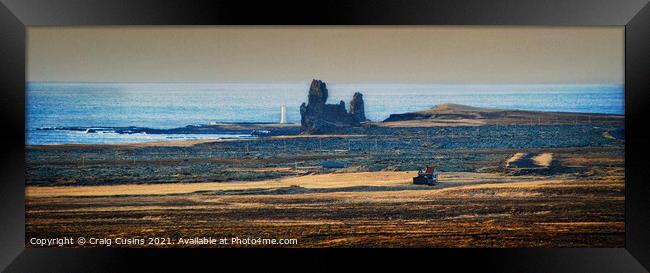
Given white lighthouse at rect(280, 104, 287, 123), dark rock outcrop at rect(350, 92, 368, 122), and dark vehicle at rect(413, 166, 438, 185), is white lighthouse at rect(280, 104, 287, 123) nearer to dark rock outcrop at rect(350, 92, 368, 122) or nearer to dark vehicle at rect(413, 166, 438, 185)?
dark rock outcrop at rect(350, 92, 368, 122)

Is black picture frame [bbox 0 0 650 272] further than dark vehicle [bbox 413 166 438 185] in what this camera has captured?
No

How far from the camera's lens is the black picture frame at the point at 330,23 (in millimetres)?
6621

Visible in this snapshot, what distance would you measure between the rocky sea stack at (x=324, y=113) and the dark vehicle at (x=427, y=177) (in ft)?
1.94

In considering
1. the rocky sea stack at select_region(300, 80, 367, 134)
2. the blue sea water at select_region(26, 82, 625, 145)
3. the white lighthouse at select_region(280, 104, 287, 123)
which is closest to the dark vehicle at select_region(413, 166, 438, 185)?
the blue sea water at select_region(26, 82, 625, 145)

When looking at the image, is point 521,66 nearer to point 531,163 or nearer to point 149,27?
point 531,163

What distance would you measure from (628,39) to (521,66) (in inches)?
31.0

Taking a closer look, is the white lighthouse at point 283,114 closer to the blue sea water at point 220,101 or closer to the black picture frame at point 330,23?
the blue sea water at point 220,101

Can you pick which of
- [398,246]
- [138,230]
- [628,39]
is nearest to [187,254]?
[138,230]

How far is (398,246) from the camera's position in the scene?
6.86 meters

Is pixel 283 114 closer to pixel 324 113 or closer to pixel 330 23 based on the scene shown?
pixel 324 113

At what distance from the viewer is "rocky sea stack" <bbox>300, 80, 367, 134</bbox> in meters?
6.89

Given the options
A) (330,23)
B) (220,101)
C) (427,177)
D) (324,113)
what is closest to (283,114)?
(324,113)

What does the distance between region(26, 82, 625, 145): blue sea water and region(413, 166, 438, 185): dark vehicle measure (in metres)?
0.47

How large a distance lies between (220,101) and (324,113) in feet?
2.64
